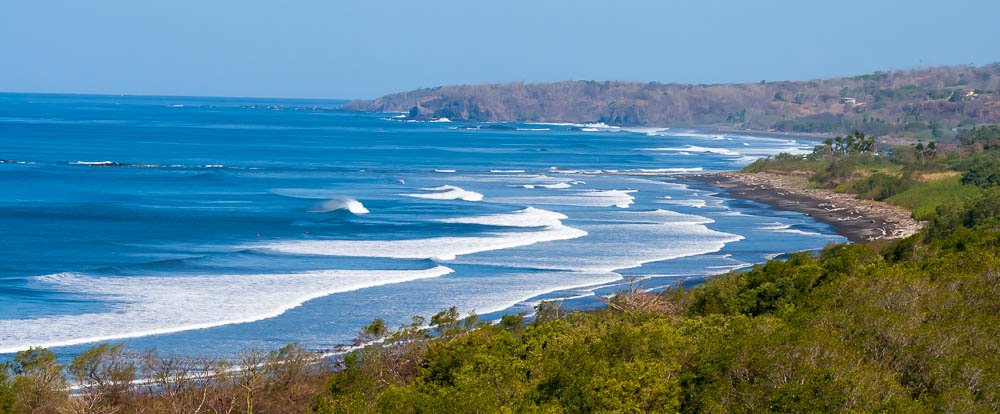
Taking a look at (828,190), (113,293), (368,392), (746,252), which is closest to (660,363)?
(368,392)

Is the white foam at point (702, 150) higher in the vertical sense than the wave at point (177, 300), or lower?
lower

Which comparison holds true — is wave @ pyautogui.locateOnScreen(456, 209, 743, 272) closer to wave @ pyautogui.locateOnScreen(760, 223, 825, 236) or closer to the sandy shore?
wave @ pyautogui.locateOnScreen(760, 223, 825, 236)

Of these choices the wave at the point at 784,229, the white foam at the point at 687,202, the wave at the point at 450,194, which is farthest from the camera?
the wave at the point at 450,194

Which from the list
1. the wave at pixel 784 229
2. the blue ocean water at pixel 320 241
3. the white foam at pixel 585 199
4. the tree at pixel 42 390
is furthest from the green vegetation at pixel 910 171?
the tree at pixel 42 390

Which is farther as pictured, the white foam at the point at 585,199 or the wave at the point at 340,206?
the white foam at the point at 585,199

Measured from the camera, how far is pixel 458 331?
2830cm

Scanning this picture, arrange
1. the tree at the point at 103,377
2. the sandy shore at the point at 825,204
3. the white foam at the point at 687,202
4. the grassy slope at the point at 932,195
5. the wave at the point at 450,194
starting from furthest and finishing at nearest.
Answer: the wave at the point at 450,194, the white foam at the point at 687,202, the grassy slope at the point at 932,195, the sandy shore at the point at 825,204, the tree at the point at 103,377

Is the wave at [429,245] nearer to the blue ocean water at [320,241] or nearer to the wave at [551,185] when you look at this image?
the blue ocean water at [320,241]

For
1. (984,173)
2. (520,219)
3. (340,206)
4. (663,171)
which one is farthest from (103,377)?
(663,171)

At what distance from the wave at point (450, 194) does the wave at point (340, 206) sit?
7.02 m

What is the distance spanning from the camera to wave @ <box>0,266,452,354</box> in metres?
32.4

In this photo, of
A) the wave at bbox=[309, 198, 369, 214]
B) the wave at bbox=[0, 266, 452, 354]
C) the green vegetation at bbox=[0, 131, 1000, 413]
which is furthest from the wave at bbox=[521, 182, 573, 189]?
the green vegetation at bbox=[0, 131, 1000, 413]

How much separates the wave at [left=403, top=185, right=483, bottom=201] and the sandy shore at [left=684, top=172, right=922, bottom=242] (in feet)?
63.5

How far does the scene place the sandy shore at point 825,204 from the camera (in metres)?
60.6
